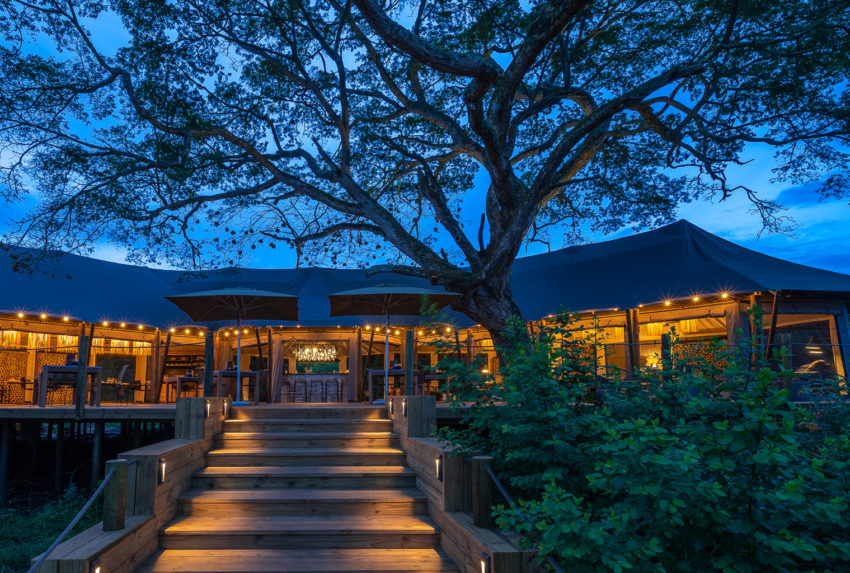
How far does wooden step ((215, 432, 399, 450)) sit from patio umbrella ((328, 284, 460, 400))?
156 centimetres

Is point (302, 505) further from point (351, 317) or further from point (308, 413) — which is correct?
point (351, 317)

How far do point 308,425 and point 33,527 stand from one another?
4182mm

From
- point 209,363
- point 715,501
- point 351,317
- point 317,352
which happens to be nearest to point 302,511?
point 209,363

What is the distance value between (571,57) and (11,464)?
14.2 metres

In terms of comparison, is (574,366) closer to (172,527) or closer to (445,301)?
(172,527)

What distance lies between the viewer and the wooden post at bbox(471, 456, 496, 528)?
371cm

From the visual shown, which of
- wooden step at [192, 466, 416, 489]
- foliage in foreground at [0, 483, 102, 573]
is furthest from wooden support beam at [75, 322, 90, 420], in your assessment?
wooden step at [192, 466, 416, 489]

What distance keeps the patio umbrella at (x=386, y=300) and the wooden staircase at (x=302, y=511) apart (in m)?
2.09

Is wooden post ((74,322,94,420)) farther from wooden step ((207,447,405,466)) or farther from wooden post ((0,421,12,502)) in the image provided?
wooden step ((207,447,405,466))

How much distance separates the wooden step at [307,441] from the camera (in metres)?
6.43

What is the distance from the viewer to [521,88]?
1069cm

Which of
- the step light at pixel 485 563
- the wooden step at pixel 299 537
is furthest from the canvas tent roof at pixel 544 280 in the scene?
the step light at pixel 485 563

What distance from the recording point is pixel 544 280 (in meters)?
14.9

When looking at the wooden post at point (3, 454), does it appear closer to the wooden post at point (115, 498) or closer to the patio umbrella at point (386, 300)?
the patio umbrella at point (386, 300)
